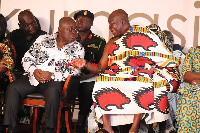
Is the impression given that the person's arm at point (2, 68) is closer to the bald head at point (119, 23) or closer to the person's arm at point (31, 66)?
the person's arm at point (31, 66)

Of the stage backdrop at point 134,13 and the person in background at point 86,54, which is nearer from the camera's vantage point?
the person in background at point 86,54

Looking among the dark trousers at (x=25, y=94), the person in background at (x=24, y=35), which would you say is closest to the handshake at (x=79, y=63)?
the dark trousers at (x=25, y=94)

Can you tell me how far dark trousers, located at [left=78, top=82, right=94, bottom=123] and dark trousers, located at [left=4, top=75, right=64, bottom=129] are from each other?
56 centimetres

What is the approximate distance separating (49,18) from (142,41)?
2.29m

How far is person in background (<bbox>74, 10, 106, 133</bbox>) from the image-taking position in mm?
4410

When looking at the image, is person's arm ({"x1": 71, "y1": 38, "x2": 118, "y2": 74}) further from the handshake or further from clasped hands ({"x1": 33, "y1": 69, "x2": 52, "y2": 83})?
clasped hands ({"x1": 33, "y1": 69, "x2": 52, "y2": 83})

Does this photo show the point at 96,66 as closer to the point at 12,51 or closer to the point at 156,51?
the point at 156,51

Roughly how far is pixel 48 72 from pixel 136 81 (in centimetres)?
108

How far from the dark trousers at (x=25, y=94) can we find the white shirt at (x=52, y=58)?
12cm

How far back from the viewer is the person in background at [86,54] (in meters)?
4.41

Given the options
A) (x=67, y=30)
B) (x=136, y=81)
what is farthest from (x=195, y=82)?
(x=67, y=30)

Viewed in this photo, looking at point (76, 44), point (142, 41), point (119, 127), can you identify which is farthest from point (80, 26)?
point (119, 127)

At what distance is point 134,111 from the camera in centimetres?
352

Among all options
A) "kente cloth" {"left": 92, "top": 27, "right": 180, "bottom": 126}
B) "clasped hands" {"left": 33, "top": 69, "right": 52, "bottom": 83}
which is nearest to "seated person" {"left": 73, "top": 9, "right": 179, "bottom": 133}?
"kente cloth" {"left": 92, "top": 27, "right": 180, "bottom": 126}
